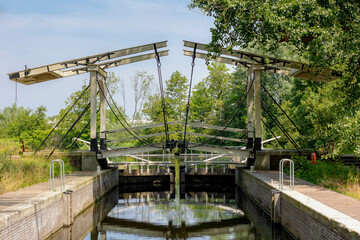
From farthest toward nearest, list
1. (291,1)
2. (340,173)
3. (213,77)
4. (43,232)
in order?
(213,77) < (340,173) < (291,1) < (43,232)

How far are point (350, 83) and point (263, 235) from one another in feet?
20.0

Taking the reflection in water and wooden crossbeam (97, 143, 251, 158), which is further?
wooden crossbeam (97, 143, 251, 158)

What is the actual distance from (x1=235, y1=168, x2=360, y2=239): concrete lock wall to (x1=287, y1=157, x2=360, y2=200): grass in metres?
1.56

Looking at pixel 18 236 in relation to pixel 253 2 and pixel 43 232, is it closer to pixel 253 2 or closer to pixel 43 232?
pixel 43 232

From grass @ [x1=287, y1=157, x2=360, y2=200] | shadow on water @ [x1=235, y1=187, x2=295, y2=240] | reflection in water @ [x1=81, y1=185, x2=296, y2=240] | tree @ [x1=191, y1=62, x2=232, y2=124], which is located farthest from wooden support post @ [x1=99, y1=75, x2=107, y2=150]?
tree @ [x1=191, y1=62, x2=232, y2=124]

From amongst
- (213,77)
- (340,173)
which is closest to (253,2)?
(340,173)

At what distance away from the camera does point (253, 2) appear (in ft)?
40.6

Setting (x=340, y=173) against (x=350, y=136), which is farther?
(x=340, y=173)

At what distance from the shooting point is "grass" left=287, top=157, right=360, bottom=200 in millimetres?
11099

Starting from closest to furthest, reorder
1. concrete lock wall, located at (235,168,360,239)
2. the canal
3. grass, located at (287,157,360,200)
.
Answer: concrete lock wall, located at (235,168,360,239), grass, located at (287,157,360,200), the canal

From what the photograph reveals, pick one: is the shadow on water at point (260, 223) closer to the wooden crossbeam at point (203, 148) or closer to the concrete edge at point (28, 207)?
the wooden crossbeam at point (203, 148)

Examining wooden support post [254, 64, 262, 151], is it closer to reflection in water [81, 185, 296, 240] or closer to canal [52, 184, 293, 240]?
canal [52, 184, 293, 240]

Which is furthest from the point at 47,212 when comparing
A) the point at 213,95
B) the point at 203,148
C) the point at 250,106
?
the point at 213,95

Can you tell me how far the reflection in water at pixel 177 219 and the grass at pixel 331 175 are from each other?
2.43 meters
